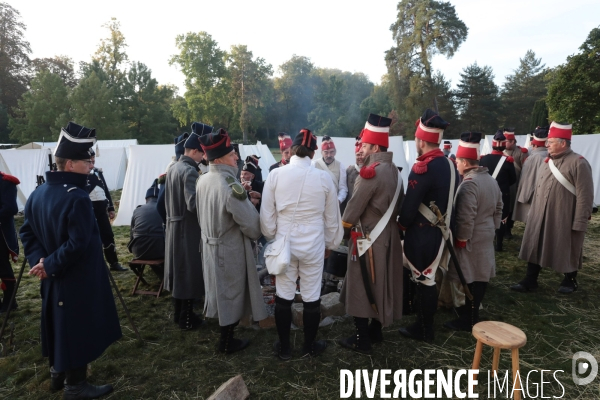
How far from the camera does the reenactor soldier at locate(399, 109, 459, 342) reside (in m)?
3.22

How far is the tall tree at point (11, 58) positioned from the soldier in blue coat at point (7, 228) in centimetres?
4052

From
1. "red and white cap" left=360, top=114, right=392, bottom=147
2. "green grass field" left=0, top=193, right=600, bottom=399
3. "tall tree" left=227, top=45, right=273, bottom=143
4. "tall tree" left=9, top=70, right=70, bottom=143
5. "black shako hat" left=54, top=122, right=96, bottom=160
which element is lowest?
"green grass field" left=0, top=193, right=600, bottom=399

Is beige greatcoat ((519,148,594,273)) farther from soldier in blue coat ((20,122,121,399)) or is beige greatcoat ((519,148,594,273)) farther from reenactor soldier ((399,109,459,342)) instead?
soldier in blue coat ((20,122,121,399))

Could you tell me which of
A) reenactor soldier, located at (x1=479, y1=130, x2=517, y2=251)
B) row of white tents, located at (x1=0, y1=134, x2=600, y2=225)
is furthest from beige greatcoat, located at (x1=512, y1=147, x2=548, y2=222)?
row of white tents, located at (x1=0, y1=134, x2=600, y2=225)

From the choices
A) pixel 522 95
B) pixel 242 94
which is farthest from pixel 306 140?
pixel 522 95

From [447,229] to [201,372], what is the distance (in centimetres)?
257

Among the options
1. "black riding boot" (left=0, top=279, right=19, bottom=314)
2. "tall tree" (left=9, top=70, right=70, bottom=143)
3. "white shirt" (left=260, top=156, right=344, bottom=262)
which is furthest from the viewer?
"tall tree" (left=9, top=70, right=70, bottom=143)

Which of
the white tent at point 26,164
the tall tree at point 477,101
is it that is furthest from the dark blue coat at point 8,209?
the tall tree at point 477,101

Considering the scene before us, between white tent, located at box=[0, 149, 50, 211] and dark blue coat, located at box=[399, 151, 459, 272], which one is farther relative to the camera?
white tent, located at box=[0, 149, 50, 211]

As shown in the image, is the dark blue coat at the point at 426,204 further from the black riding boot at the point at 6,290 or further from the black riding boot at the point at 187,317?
the black riding boot at the point at 6,290

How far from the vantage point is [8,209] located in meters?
4.17

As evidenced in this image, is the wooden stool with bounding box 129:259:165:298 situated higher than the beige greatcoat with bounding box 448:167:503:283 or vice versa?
the beige greatcoat with bounding box 448:167:503:283

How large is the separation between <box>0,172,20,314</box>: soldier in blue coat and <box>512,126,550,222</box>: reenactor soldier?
265 inches

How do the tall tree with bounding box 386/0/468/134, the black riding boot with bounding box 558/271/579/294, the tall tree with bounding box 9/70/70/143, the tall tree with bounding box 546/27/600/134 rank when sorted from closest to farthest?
the black riding boot with bounding box 558/271/579/294, the tall tree with bounding box 546/27/600/134, the tall tree with bounding box 386/0/468/134, the tall tree with bounding box 9/70/70/143
